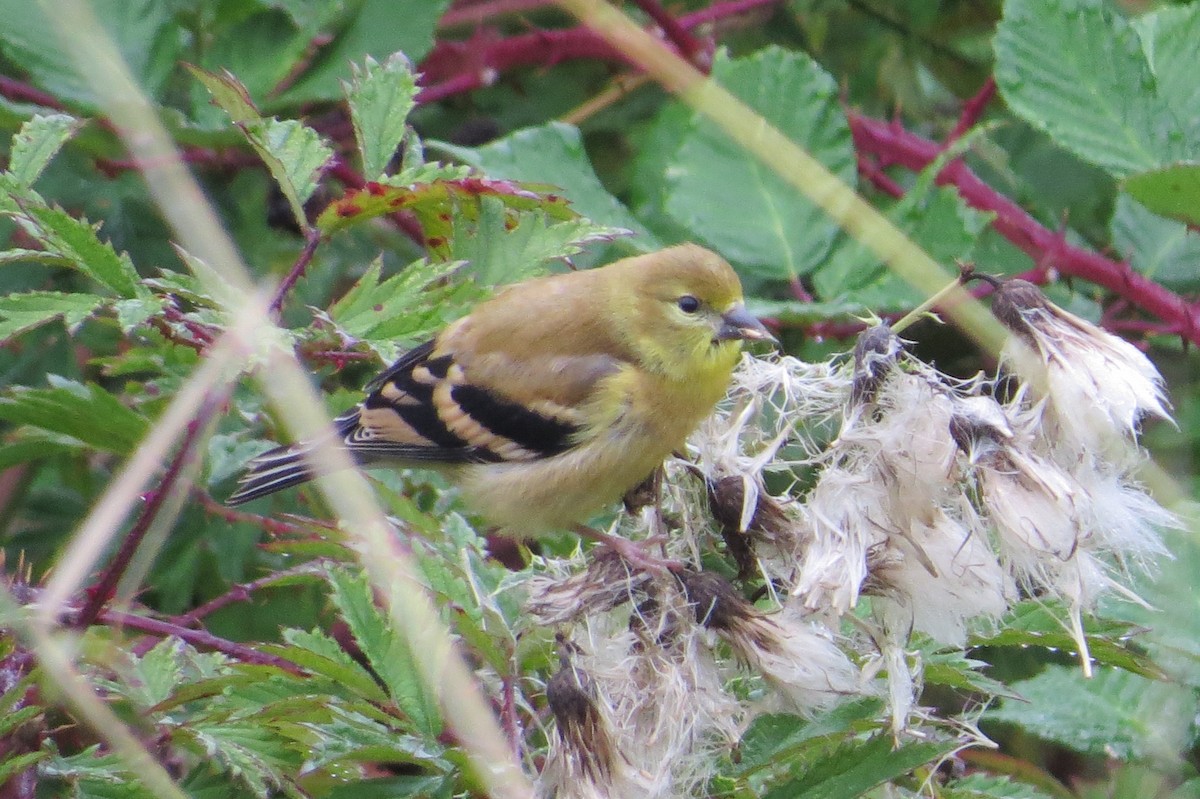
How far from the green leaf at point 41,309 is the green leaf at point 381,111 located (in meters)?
0.48

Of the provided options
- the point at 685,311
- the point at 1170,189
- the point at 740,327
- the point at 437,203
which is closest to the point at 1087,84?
the point at 1170,189

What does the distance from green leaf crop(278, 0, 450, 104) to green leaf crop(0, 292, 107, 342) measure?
3.91ft

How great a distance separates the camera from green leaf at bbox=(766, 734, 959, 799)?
4.91ft

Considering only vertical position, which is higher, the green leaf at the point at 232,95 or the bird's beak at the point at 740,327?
the green leaf at the point at 232,95

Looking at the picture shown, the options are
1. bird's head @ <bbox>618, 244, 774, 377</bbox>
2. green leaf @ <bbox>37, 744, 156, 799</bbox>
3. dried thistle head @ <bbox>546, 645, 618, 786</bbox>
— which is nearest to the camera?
dried thistle head @ <bbox>546, 645, 618, 786</bbox>

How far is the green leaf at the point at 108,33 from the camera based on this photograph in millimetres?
2672

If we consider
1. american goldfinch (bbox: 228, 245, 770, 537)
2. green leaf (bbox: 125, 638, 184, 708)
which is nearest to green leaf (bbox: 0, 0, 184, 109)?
american goldfinch (bbox: 228, 245, 770, 537)

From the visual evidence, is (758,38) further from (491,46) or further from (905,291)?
(905,291)

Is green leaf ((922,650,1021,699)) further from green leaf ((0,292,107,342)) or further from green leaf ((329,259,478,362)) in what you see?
green leaf ((0,292,107,342))

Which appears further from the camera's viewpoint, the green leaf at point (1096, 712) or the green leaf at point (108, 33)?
the green leaf at point (108, 33)

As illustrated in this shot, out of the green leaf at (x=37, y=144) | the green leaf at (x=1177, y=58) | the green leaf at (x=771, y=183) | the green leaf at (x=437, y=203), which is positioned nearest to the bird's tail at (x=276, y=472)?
the green leaf at (x=437, y=203)

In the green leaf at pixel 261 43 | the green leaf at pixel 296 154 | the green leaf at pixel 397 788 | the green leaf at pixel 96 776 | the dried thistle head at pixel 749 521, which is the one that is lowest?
the green leaf at pixel 96 776

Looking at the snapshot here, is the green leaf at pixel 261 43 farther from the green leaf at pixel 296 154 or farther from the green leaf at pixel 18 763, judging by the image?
the green leaf at pixel 18 763

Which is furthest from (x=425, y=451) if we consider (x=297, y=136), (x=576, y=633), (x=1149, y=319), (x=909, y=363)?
(x=1149, y=319)
